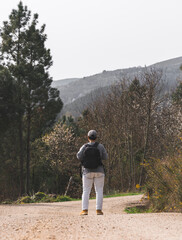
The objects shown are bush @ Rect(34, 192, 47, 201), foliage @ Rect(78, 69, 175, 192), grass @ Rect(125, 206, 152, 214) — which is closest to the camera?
grass @ Rect(125, 206, 152, 214)

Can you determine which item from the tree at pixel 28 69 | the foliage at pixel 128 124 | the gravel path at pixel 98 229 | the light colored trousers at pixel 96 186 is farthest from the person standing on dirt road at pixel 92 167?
the tree at pixel 28 69

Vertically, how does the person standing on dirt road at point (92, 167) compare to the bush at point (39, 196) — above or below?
above

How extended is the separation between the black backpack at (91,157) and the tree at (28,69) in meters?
25.1

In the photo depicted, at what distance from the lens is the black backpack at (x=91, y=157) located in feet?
28.4

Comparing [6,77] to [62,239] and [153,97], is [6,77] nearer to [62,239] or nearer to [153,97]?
[153,97]

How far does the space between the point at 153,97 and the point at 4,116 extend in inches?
404

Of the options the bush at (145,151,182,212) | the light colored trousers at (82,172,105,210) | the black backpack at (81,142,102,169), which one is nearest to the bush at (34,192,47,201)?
the bush at (145,151,182,212)

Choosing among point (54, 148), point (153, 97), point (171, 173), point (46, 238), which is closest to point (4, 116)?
point (153, 97)

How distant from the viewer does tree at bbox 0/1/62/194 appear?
34.3 meters

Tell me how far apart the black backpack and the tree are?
2512cm

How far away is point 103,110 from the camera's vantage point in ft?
105

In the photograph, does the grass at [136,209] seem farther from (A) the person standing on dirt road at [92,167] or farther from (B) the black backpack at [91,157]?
(B) the black backpack at [91,157]

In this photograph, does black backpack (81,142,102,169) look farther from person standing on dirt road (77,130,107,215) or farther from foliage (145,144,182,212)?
foliage (145,144,182,212)

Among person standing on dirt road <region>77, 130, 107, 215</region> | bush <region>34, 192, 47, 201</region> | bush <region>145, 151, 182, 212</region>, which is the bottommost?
bush <region>34, 192, 47, 201</region>
